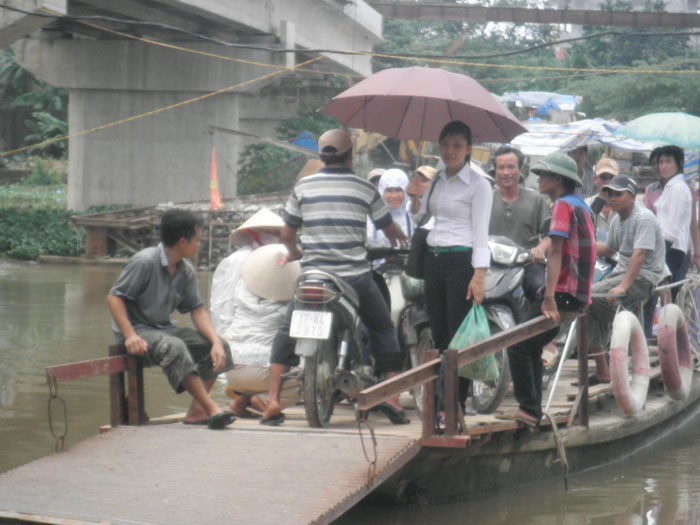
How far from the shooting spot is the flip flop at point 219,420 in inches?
261

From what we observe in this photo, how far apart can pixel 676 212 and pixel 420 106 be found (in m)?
3.34

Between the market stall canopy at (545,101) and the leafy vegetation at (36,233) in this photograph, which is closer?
the leafy vegetation at (36,233)

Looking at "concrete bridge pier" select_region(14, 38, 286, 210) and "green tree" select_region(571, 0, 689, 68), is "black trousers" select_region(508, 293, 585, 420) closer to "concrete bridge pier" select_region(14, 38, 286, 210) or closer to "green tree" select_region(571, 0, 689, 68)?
"concrete bridge pier" select_region(14, 38, 286, 210)

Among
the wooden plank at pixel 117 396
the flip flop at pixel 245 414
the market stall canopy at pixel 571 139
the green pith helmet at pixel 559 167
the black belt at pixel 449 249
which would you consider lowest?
the flip flop at pixel 245 414

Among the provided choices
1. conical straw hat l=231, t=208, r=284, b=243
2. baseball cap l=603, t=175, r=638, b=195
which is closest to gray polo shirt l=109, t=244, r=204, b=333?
conical straw hat l=231, t=208, r=284, b=243

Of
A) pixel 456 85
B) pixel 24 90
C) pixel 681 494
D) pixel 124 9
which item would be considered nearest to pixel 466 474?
pixel 681 494

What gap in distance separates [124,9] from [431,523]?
15855mm

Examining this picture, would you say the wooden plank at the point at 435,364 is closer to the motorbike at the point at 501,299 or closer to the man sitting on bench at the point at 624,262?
Answer: the motorbike at the point at 501,299

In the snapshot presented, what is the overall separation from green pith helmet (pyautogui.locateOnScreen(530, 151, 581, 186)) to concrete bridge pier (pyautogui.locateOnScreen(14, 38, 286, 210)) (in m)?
17.6

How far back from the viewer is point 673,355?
8641mm

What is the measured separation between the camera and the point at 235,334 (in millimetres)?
7676

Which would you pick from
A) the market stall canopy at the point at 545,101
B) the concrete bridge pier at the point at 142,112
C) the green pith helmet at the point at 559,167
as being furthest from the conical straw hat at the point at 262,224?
the market stall canopy at the point at 545,101

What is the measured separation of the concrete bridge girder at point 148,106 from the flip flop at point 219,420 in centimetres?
1749

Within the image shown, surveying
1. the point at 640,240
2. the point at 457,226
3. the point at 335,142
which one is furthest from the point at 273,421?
the point at 640,240
